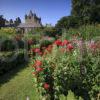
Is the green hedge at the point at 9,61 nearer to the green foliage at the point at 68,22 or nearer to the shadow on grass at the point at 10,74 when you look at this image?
the shadow on grass at the point at 10,74

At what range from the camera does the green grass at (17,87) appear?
8.83 metres

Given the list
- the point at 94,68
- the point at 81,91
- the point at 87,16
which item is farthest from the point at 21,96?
the point at 87,16

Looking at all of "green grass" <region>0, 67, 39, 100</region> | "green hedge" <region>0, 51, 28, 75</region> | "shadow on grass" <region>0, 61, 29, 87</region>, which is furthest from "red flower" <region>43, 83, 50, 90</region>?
"green hedge" <region>0, 51, 28, 75</region>

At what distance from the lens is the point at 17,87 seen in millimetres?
9969

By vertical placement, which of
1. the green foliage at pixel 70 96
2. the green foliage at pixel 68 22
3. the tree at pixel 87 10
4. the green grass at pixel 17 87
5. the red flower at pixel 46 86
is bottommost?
the green grass at pixel 17 87

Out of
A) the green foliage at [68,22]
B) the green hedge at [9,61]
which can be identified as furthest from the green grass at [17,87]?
the green foliage at [68,22]

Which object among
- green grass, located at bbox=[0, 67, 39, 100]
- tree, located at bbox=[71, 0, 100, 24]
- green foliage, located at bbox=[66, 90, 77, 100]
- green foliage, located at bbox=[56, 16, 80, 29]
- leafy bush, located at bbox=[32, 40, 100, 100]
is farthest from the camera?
green foliage, located at bbox=[56, 16, 80, 29]

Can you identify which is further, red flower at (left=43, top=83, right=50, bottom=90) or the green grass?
the green grass

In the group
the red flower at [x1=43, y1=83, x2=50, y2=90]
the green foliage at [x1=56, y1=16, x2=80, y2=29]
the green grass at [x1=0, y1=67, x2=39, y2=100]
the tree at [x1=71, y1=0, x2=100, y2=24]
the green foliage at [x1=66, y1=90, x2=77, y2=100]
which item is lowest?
the green grass at [x1=0, y1=67, x2=39, y2=100]

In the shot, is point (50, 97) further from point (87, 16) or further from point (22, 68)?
point (87, 16)

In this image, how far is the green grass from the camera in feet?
29.0

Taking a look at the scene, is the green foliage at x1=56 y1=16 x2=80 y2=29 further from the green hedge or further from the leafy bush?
the leafy bush

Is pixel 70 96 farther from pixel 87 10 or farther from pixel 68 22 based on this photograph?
pixel 68 22

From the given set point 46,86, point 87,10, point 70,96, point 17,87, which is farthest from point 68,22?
point 70,96
